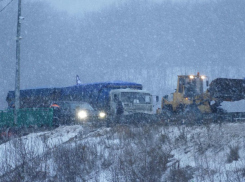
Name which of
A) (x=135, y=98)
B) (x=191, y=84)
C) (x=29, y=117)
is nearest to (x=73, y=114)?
(x=29, y=117)

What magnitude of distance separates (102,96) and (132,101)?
5820 millimetres

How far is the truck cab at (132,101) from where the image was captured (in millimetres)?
20062

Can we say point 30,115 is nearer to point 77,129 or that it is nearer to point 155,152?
point 77,129

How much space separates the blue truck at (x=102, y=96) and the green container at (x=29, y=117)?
15.3 ft

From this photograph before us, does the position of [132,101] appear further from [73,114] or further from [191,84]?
[73,114]

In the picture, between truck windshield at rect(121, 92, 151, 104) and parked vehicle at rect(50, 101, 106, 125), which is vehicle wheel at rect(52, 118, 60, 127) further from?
truck windshield at rect(121, 92, 151, 104)

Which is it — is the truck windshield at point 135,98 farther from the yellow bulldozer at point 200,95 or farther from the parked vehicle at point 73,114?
the parked vehicle at point 73,114

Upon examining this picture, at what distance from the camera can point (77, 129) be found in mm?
13664

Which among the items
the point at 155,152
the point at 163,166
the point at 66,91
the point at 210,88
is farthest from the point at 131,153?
the point at 66,91

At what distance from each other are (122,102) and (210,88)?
16.2 feet

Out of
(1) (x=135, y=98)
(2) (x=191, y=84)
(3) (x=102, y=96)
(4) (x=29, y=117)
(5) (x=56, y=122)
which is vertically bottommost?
(5) (x=56, y=122)

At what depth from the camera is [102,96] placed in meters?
25.7

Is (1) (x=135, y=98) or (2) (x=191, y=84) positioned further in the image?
(2) (x=191, y=84)

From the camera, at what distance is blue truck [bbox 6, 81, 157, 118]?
20.4 metres
